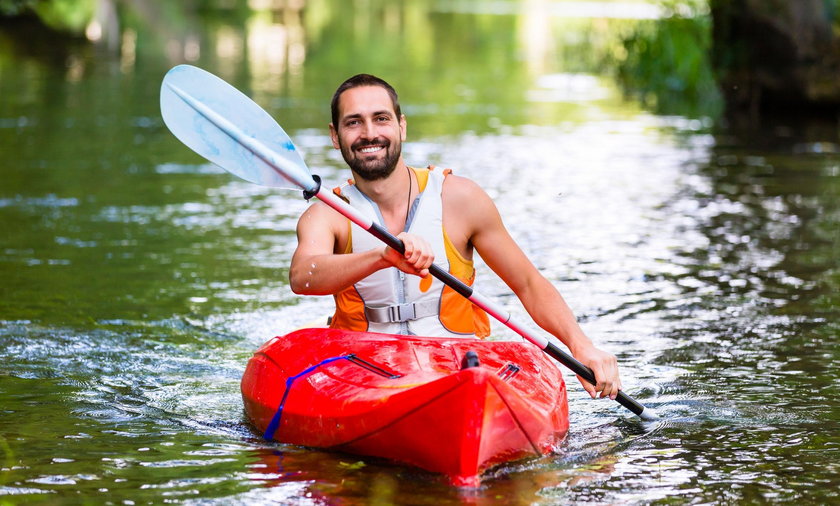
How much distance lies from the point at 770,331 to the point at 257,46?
19944 millimetres

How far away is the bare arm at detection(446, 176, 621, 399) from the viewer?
15.0 feet

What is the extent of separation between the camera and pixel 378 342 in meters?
4.33

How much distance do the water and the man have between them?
1.63 feet

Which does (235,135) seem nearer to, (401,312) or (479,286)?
(401,312)

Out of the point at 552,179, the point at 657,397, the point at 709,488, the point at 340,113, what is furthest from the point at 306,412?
the point at 552,179

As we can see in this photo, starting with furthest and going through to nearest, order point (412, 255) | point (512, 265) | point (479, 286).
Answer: point (479, 286)
point (512, 265)
point (412, 255)

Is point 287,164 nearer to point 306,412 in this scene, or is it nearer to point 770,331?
point 306,412

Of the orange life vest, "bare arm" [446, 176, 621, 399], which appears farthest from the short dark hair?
"bare arm" [446, 176, 621, 399]

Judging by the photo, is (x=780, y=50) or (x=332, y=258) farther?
(x=780, y=50)

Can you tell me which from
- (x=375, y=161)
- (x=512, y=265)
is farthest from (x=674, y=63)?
(x=375, y=161)

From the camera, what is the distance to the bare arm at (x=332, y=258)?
4.00 metres

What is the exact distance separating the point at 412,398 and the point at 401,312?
2.63ft

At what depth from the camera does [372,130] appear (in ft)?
14.4

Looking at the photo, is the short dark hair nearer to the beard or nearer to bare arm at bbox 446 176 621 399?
the beard
